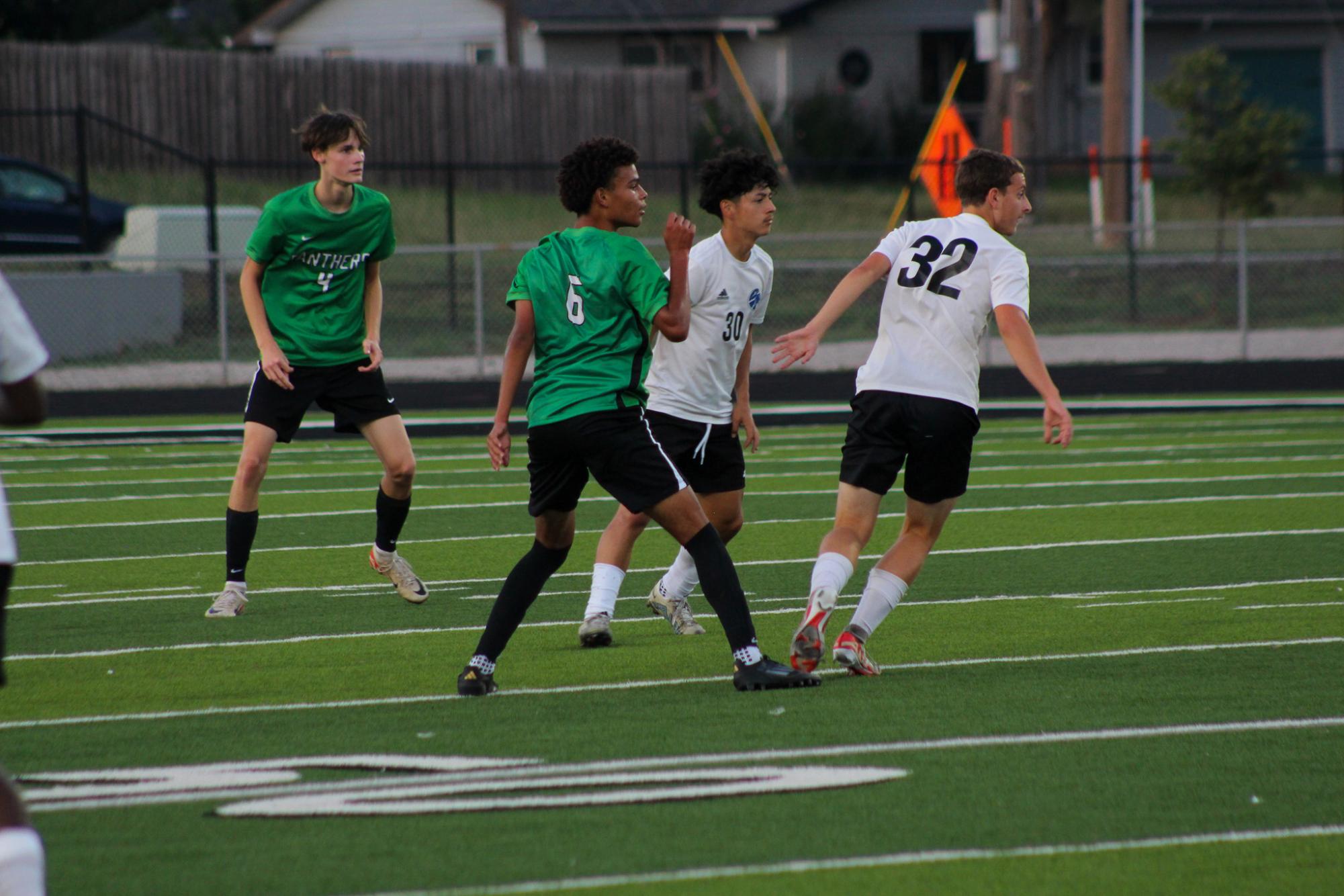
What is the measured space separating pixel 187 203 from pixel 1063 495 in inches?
888

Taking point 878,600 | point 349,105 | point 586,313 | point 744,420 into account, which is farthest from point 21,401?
point 349,105

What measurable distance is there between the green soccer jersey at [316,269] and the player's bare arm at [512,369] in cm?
222

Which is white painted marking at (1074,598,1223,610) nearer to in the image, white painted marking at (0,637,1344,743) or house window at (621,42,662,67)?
white painted marking at (0,637,1344,743)

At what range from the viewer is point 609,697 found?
20.0 ft

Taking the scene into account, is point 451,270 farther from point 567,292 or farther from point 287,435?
point 567,292

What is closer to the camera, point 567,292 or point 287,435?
point 567,292

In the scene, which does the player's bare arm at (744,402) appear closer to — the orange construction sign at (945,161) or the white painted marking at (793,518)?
the white painted marking at (793,518)

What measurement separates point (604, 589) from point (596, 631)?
0.58ft

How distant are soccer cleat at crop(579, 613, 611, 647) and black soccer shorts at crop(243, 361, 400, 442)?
66.7 inches

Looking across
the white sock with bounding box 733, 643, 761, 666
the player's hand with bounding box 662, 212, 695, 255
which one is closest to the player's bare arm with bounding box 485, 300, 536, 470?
the player's hand with bounding box 662, 212, 695, 255

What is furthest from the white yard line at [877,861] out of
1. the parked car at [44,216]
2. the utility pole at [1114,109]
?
the utility pole at [1114,109]

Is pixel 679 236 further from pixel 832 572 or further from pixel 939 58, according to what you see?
pixel 939 58

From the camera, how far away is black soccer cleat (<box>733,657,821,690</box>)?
19.8 feet

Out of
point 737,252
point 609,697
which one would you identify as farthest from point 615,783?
point 737,252
